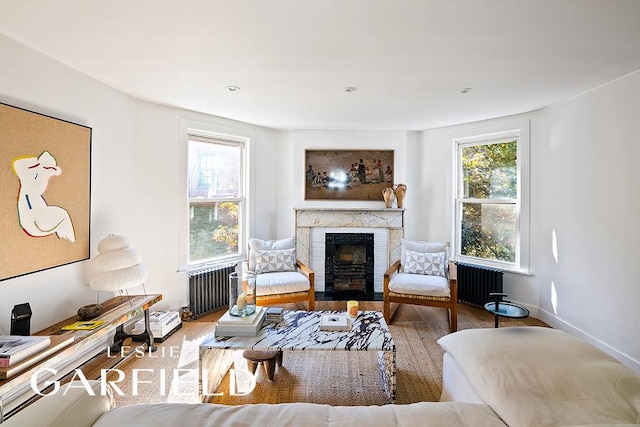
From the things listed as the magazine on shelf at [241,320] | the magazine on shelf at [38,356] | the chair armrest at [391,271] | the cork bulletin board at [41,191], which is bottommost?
the magazine on shelf at [38,356]

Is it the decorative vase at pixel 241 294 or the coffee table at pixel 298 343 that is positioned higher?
the decorative vase at pixel 241 294

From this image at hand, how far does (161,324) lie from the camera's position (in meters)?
3.03

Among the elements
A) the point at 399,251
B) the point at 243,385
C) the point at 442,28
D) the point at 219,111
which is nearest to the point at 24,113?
the point at 219,111

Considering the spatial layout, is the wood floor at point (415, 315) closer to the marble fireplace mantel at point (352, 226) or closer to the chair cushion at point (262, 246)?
the marble fireplace mantel at point (352, 226)

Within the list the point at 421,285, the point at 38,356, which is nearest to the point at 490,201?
the point at 421,285

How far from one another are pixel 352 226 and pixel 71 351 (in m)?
3.37

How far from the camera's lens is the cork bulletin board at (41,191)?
1.97 metres

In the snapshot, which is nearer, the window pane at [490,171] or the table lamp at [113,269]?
the table lamp at [113,269]

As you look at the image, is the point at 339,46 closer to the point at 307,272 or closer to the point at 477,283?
the point at 307,272

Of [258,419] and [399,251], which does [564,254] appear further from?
[258,419]

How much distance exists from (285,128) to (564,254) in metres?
3.75

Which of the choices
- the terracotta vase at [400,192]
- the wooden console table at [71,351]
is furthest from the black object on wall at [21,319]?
the terracotta vase at [400,192]

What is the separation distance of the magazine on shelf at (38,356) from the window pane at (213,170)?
208 cm

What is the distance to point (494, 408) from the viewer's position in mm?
1156
